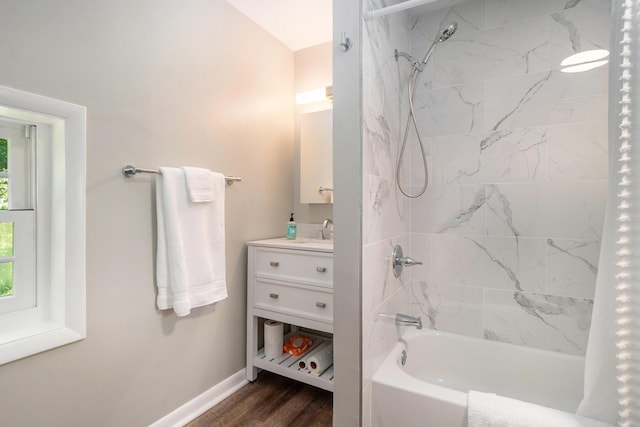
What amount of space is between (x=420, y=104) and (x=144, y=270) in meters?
1.85

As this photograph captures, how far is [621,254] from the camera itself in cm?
83

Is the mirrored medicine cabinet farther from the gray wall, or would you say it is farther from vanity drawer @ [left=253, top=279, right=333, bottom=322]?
vanity drawer @ [left=253, top=279, right=333, bottom=322]

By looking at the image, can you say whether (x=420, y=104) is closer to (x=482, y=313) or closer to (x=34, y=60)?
(x=482, y=313)

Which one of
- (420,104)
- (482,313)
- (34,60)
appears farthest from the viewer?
(420,104)

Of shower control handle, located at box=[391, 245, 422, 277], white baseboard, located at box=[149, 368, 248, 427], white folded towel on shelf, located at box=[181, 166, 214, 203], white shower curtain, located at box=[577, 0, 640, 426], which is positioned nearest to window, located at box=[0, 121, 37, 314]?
white folded towel on shelf, located at box=[181, 166, 214, 203]

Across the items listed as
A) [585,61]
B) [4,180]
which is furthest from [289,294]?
[585,61]

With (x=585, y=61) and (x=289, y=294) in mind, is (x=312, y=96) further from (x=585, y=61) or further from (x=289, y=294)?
(x=585, y=61)

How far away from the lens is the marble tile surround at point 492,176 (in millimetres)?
1512

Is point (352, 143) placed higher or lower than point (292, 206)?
higher

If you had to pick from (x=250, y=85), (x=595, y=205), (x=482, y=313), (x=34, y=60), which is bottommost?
(x=482, y=313)

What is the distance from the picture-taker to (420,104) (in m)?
1.94

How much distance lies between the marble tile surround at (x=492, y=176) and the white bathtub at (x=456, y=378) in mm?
72

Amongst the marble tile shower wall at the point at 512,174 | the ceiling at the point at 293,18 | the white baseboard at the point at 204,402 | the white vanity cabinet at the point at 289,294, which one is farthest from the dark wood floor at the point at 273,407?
the ceiling at the point at 293,18

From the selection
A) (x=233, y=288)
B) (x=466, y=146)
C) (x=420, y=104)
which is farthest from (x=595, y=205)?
(x=233, y=288)
